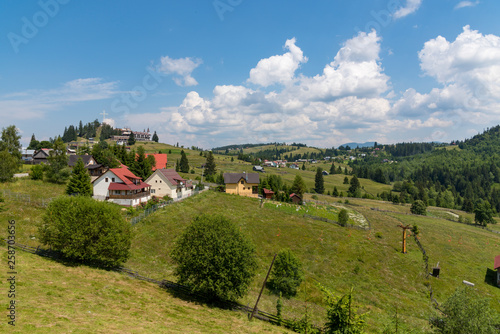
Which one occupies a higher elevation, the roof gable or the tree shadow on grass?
the roof gable

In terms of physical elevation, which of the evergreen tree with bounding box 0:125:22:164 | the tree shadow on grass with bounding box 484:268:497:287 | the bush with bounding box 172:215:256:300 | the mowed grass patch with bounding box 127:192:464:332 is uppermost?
the evergreen tree with bounding box 0:125:22:164

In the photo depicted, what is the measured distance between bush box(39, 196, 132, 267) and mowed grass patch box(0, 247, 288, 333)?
5.74 feet

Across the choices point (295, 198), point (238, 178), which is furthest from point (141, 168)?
point (295, 198)

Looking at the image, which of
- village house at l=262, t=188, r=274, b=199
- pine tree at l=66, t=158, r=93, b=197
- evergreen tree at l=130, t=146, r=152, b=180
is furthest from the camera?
village house at l=262, t=188, r=274, b=199

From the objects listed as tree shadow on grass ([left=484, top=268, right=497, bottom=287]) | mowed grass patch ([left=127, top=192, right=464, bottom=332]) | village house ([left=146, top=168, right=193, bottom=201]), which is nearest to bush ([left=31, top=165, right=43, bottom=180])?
village house ([left=146, top=168, right=193, bottom=201])

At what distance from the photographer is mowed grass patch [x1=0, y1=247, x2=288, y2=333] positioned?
15.9 meters

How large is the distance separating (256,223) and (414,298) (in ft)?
96.1

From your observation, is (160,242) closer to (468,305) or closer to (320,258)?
(320,258)

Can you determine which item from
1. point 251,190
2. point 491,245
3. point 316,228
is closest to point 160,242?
point 316,228

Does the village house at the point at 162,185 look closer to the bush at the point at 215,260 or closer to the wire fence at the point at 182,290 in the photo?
the wire fence at the point at 182,290

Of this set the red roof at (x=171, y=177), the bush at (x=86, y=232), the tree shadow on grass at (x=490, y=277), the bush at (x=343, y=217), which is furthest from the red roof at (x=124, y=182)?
the tree shadow on grass at (x=490, y=277)

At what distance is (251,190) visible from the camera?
81.4 meters

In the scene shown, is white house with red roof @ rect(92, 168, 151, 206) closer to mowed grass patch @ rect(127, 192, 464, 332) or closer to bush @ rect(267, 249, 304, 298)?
mowed grass patch @ rect(127, 192, 464, 332)

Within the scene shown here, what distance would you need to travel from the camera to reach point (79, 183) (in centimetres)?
5122
